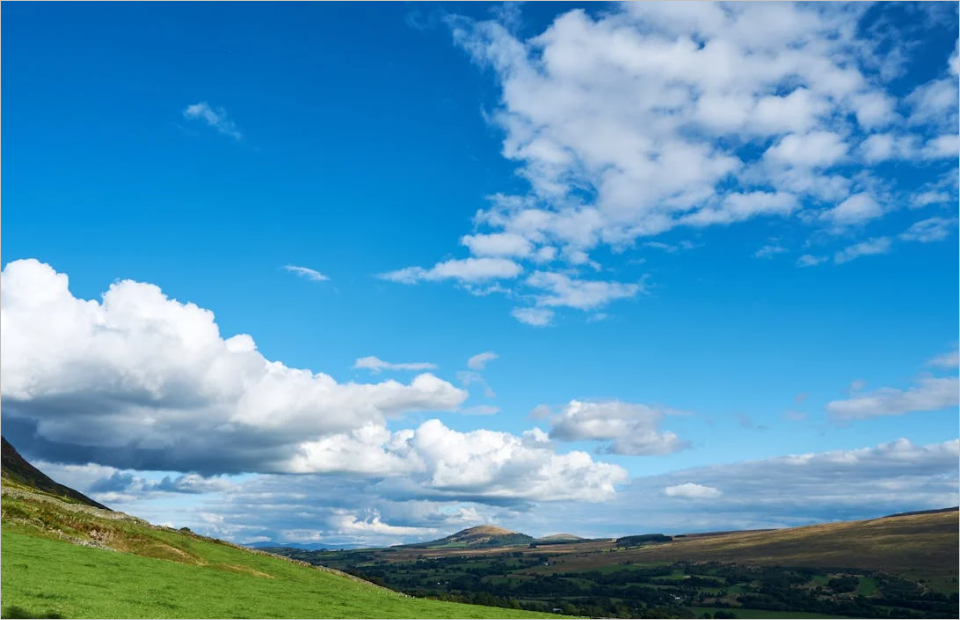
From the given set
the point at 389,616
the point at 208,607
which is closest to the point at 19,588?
the point at 208,607

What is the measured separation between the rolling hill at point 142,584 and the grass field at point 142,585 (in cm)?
7

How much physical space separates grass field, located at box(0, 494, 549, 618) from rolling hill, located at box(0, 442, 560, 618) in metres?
0.07

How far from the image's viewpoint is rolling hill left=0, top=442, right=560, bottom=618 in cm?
3897

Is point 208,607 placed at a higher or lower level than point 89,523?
lower

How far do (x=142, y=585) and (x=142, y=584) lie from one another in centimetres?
50

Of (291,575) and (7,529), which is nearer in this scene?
(7,529)

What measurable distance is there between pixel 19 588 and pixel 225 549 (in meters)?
54.6

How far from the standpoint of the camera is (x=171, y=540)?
274 feet

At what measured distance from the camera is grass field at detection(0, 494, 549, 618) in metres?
39.0

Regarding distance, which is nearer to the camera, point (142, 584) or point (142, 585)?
point (142, 585)

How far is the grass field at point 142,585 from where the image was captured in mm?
38969

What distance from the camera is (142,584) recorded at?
49500 mm

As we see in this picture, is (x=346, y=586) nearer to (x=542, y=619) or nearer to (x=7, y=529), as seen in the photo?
(x=542, y=619)

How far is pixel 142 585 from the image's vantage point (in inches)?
1932
